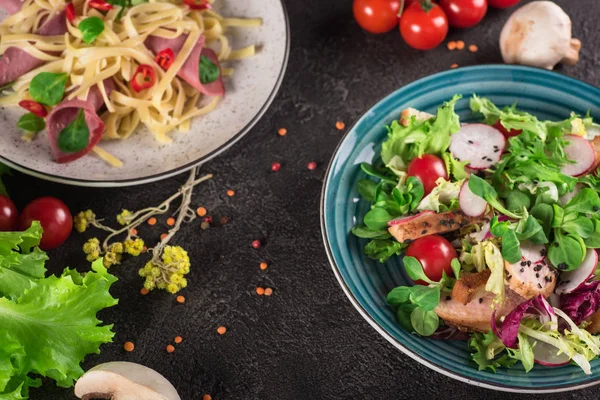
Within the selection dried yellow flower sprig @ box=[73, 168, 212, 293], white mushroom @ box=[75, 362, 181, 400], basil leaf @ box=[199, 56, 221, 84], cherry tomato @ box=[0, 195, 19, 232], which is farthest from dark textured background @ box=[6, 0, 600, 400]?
basil leaf @ box=[199, 56, 221, 84]

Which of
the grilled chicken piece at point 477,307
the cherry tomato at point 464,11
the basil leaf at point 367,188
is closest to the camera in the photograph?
the grilled chicken piece at point 477,307

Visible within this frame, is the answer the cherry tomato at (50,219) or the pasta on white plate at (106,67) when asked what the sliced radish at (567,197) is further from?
the cherry tomato at (50,219)

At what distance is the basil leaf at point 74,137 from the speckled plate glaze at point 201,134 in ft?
0.27

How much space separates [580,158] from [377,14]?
55.7 inches

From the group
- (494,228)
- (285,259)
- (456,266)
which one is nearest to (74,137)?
(285,259)

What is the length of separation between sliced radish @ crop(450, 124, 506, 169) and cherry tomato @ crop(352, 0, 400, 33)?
100 cm

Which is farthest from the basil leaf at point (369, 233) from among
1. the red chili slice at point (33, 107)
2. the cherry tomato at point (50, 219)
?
the red chili slice at point (33, 107)

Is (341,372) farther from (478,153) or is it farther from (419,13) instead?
(419,13)

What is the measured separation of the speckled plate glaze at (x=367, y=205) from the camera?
3074 mm

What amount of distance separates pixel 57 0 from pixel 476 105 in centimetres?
218

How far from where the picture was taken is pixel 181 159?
373 centimetres

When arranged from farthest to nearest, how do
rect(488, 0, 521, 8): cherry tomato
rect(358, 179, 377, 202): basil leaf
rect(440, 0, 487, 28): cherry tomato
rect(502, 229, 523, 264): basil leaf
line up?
rect(488, 0, 521, 8): cherry tomato → rect(440, 0, 487, 28): cherry tomato → rect(358, 179, 377, 202): basil leaf → rect(502, 229, 523, 264): basil leaf

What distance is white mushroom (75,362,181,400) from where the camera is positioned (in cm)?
310

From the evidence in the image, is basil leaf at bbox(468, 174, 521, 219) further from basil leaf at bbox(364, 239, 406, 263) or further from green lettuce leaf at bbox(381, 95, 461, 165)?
basil leaf at bbox(364, 239, 406, 263)
